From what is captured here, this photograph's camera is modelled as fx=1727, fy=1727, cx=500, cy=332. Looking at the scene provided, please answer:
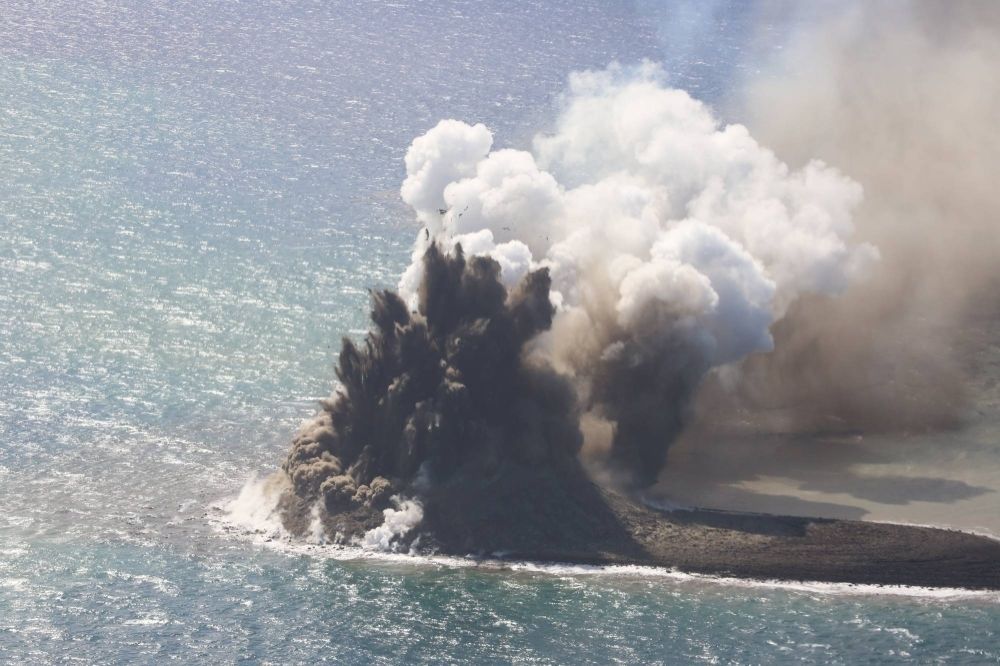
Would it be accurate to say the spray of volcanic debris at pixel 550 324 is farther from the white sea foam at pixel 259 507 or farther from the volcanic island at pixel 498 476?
the white sea foam at pixel 259 507

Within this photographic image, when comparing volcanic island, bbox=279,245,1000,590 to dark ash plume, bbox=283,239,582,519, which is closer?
volcanic island, bbox=279,245,1000,590

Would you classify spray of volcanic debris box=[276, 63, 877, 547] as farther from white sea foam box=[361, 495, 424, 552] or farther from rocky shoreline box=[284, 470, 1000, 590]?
white sea foam box=[361, 495, 424, 552]

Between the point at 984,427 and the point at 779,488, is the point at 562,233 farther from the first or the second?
the point at 984,427

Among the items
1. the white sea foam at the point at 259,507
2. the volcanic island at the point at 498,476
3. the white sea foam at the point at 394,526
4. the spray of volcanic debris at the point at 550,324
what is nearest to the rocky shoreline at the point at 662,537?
the volcanic island at the point at 498,476

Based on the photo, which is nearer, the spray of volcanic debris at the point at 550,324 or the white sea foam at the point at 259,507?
the white sea foam at the point at 259,507

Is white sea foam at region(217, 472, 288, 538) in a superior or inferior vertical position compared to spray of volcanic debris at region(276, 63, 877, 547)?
inferior

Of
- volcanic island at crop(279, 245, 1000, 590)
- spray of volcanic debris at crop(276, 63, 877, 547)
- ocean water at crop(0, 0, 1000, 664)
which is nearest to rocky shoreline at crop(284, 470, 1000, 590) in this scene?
volcanic island at crop(279, 245, 1000, 590)

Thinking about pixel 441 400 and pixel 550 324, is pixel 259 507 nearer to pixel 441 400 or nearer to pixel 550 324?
pixel 441 400

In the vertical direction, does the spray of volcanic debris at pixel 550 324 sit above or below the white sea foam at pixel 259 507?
above

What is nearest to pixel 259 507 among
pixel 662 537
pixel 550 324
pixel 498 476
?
pixel 498 476
